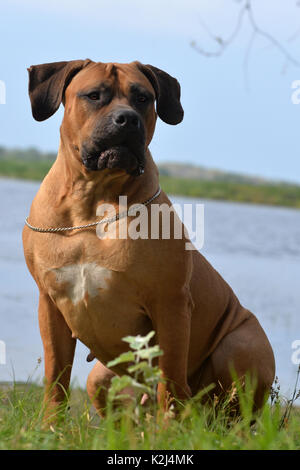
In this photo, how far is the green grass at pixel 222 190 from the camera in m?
22.9

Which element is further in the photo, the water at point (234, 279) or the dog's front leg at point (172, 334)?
the water at point (234, 279)

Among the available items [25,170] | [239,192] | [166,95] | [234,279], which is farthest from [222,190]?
[166,95]

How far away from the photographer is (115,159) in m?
3.24

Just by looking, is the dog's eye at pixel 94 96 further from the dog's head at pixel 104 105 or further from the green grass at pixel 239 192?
the green grass at pixel 239 192

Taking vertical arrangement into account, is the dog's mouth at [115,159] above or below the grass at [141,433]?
above

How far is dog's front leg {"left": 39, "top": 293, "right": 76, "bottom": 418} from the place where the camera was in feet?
11.8

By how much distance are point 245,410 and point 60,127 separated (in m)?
1.57

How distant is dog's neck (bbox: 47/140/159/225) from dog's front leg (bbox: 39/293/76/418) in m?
0.45

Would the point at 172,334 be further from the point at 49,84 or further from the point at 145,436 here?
the point at 49,84

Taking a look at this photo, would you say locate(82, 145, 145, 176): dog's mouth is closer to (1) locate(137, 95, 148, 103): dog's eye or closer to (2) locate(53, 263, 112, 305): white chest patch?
(1) locate(137, 95, 148, 103): dog's eye

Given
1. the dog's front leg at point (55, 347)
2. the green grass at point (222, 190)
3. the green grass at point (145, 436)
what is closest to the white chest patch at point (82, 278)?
the dog's front leg at point (55, 347)

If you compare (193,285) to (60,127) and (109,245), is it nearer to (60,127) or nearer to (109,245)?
(109,245)

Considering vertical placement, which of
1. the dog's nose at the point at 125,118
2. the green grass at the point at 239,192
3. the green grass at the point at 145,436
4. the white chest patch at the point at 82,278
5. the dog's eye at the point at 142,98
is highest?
the dog's eye at the point at 142,98

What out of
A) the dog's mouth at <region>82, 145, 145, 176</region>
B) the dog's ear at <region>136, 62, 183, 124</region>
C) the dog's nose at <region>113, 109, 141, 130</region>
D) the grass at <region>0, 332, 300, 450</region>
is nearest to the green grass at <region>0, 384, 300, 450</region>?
the grass at <region>0, 332, 300, 450</region>
